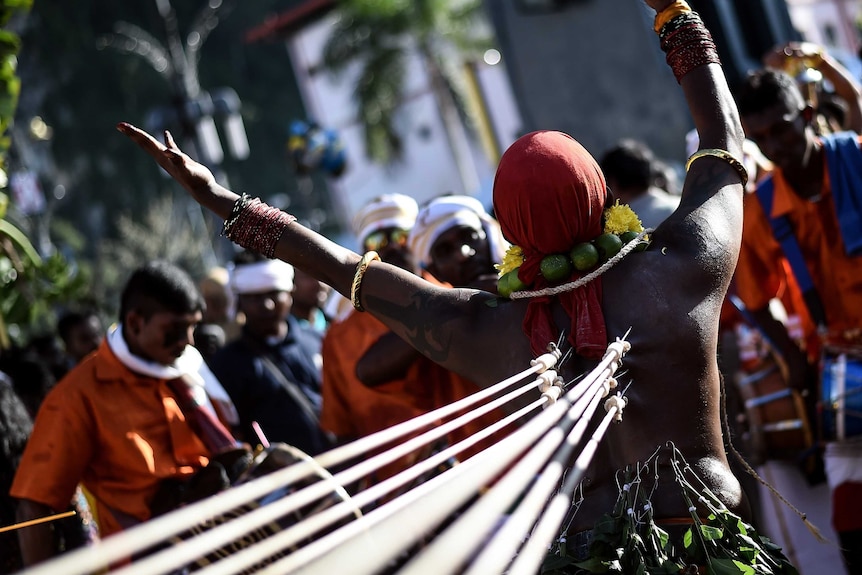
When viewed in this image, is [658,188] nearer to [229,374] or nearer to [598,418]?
[229,374]

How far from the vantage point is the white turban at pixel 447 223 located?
15.7ft

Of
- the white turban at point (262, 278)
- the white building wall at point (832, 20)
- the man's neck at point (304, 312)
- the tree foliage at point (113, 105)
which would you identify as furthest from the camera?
the tree foliage at point (113, 105)

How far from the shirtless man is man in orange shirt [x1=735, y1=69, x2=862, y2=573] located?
1697 mm

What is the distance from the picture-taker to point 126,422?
4.44m

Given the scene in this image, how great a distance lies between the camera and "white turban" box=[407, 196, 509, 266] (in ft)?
15.7

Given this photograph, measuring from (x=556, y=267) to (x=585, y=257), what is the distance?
8 centimetres

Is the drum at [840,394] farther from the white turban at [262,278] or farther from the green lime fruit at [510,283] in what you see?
the white turban at [262,278]

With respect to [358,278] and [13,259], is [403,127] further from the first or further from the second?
[358,278]

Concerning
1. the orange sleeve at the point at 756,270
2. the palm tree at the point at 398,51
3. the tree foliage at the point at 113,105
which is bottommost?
the orange sleeve at the point at 756,270

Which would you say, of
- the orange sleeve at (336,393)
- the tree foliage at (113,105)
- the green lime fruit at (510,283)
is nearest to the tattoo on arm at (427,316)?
the green lime fruit at (510,283)

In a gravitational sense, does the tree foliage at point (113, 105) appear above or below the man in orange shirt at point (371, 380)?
above

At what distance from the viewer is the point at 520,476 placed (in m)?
2.05

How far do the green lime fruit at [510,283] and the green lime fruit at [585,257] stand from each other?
189 mm

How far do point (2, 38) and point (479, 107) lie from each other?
956 inches
